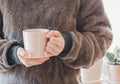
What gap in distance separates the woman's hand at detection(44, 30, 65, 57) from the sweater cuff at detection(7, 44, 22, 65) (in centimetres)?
12

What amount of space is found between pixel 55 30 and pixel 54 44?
4.7 inches

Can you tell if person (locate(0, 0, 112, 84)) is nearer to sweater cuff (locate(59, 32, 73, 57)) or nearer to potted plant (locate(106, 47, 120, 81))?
sweater cuff (locate(59, 32, 73, 57))

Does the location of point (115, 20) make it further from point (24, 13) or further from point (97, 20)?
point (24, 13)

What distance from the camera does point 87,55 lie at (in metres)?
0.85

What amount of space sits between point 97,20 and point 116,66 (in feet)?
1.84

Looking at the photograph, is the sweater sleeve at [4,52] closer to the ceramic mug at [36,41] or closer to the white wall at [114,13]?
the ceramic mug at [36,41]

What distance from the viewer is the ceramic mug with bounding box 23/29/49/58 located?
0.69 meters

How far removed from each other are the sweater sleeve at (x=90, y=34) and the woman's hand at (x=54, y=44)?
0.09m

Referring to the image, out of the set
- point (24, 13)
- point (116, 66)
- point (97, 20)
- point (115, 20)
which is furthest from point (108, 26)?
point (115, 20)

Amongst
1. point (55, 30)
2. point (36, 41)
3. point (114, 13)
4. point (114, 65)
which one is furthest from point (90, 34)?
point (114, 13)

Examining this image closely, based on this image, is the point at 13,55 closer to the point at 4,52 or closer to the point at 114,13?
the point at 4,52

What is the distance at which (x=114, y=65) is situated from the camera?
4.59 ft

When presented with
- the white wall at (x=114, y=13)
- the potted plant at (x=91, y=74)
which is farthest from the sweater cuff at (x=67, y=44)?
the white wall at (x=114, y=13)

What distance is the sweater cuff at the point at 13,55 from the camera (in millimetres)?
801
